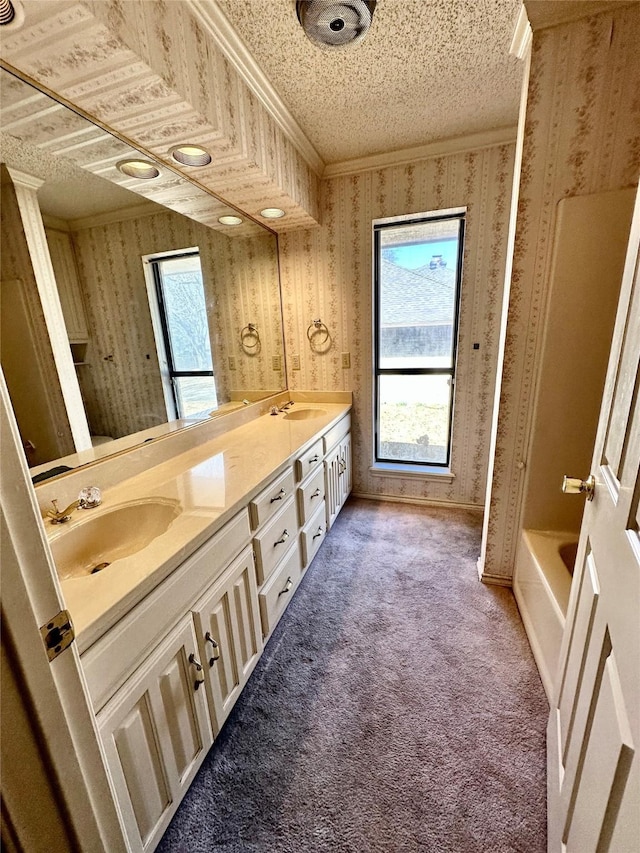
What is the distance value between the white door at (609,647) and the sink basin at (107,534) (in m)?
1.15

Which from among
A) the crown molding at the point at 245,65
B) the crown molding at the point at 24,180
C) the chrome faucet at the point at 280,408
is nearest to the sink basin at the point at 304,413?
the chrome faucet at the point at 280,408

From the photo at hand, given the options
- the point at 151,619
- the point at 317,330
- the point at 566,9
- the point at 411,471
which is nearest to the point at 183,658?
the point at 151,619

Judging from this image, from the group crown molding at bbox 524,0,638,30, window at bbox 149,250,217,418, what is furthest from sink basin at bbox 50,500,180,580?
crown molding at bbox 524,0,638,30

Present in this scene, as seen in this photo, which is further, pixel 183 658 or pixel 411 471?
pixel 411 471

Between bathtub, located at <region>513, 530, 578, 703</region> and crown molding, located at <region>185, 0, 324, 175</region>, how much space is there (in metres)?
2.50

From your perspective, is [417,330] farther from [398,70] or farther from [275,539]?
[275,539]

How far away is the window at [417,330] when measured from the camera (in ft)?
8.01

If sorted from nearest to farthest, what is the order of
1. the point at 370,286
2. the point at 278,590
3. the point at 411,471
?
the point at 278,590 → the point at 370,286 → the point at 411,471

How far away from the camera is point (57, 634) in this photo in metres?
0.48

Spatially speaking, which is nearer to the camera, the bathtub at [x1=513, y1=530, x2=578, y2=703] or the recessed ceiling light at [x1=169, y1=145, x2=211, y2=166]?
the bathtub at [x1=513, y1=530, x2=578, y2=703]

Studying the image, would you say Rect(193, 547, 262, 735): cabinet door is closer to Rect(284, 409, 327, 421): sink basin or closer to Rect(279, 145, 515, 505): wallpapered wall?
Rect(284, 409, 327, 421): sink basin

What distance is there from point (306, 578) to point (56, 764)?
1635mm

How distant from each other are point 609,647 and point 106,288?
1.84 m

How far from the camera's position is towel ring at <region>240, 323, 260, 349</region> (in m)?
2.40
